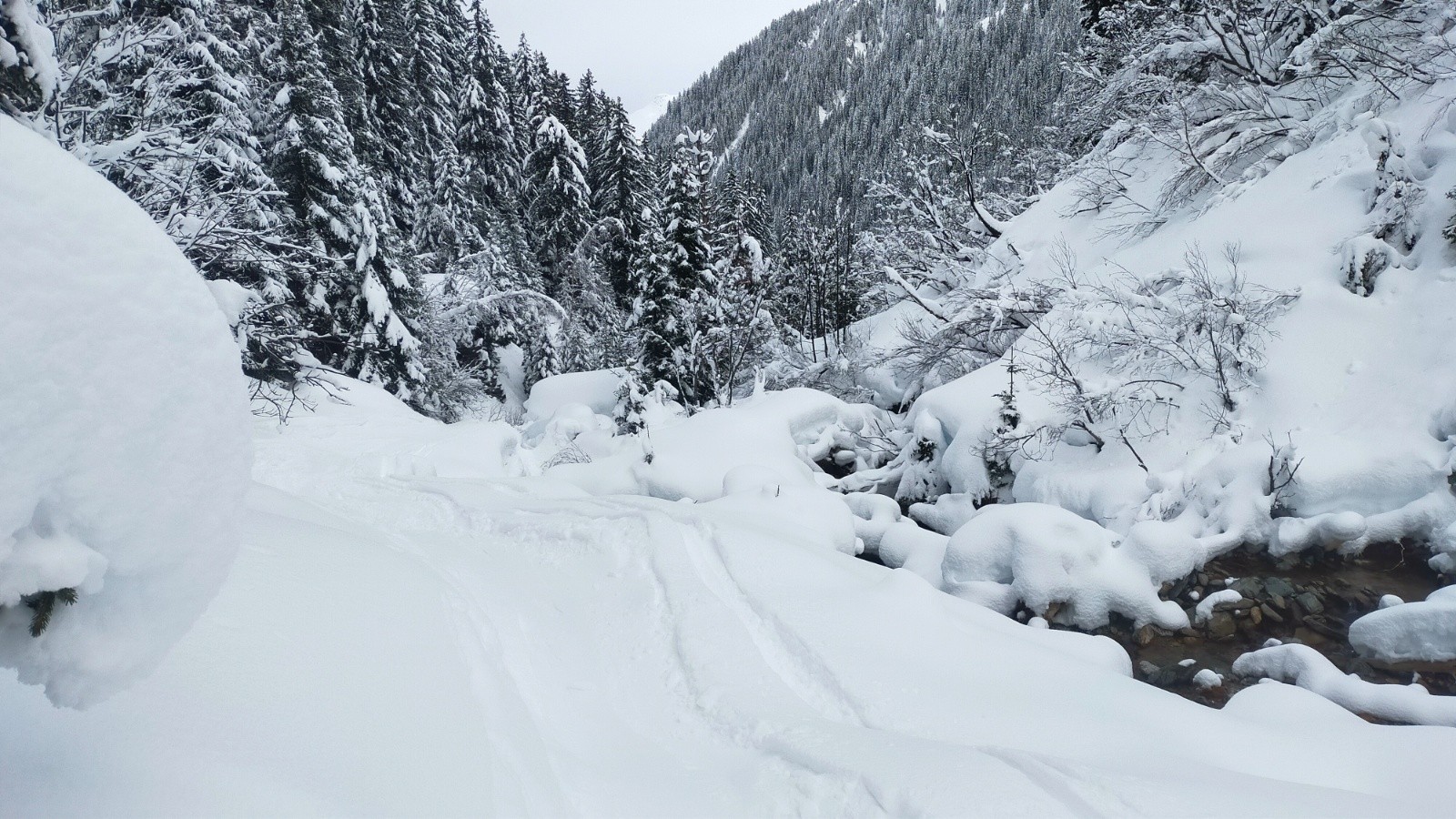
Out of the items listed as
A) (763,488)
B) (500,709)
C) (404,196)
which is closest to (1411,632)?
(763,488)

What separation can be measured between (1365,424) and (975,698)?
5.74m

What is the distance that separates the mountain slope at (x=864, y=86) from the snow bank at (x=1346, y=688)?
141ft

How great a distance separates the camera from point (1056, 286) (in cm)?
1012

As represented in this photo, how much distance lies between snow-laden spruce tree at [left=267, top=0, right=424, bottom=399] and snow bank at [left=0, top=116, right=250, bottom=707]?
14.3 m

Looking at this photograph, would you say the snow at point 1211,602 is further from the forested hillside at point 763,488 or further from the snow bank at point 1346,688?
the snow bank at point 1346,688

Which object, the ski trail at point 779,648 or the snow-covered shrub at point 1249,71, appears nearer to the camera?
the ski trail at point 779,648

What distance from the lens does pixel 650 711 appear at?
355cm

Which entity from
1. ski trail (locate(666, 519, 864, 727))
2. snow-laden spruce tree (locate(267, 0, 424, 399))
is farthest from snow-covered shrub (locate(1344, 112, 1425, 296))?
snow-laden spruce tree (locate(267, 0, 424, 399))

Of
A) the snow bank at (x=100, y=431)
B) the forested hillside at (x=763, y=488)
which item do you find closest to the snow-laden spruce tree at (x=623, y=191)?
the forested hillside at (x=763, y=488)

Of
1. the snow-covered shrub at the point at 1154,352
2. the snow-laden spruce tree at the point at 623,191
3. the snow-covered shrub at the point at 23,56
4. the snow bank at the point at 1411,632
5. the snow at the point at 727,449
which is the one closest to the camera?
the snow bank at the point at 1411,632

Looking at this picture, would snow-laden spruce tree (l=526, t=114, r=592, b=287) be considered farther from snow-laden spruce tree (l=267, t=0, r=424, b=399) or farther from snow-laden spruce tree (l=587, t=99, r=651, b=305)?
snow-laden spruce tree (l=267, t=0, r=424, b=399)

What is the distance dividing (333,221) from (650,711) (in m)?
15.7

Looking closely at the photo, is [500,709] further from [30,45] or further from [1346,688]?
[30,45]

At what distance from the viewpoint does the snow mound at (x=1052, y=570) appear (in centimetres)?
600
